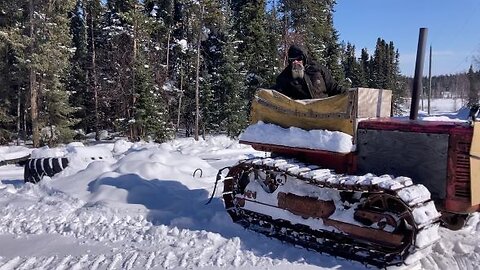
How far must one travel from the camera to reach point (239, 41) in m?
34.2

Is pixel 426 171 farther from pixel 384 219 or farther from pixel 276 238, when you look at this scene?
pixel 276 238

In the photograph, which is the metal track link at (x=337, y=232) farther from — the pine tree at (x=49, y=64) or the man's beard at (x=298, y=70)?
the pine tree at (x=49, y=64)

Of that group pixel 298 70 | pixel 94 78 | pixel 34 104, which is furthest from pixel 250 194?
pixel 94 78

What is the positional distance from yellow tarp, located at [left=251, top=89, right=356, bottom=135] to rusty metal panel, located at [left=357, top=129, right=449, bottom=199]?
0.97ft

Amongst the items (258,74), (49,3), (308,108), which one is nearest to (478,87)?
(258,74)

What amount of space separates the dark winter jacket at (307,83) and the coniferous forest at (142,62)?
20233 mm

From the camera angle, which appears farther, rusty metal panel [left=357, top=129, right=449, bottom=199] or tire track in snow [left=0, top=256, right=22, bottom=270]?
tire track in snow [left=0, top=256, right=22, bottom=270]

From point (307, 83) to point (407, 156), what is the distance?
6.37 ft

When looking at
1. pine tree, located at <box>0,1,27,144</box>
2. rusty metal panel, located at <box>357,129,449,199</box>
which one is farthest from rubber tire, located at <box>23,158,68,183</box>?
pine tree, located at <box>0,1,27,144</box>

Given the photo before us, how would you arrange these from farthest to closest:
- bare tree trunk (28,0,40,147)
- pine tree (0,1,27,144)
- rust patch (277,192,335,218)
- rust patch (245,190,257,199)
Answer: bare tree trunk (28,0,40,147), pine tree (0,1,27,144), rust patch (245,190,257,199), rust patch (277,192,335,218)

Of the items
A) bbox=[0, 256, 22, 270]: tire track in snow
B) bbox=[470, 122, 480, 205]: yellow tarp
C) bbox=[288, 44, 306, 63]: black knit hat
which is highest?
bbox=[288, 44, 306, 63]: black knit hat

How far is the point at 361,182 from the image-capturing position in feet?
16.8

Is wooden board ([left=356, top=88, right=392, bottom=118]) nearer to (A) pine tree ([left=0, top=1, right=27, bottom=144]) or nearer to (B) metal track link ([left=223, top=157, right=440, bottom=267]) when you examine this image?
(B) metal track link ([left=223, top=157, right=440, bottom=267])

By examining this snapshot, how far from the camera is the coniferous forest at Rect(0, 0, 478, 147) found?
25.1m
